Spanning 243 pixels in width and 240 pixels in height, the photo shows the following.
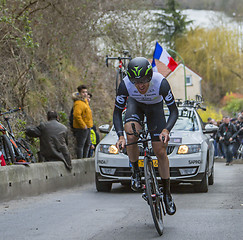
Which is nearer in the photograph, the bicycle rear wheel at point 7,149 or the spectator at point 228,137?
the bicycle rear wheel at point 7,149

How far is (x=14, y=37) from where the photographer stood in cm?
1375

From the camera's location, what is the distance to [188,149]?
1098cm

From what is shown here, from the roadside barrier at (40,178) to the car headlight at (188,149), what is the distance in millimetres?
2562

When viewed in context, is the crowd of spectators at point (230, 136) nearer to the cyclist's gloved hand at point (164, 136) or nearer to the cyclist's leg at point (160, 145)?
the cyclist's leg at point (160, 145)

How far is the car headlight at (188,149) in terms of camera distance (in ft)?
36.0

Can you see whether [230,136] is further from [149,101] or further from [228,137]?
[149,101]

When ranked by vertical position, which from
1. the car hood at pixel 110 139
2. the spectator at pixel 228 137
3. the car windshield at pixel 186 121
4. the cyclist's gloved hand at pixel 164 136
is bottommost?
the spectator at pixel 228 137

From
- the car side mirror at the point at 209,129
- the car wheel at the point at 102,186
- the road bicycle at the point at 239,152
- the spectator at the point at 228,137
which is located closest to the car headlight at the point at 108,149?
the car wheel at the point at 102,186

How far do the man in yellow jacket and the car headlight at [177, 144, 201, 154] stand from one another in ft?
13.1

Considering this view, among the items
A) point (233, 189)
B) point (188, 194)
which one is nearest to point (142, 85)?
point (188, 194)

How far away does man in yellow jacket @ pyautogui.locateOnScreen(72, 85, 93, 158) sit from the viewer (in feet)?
47.3

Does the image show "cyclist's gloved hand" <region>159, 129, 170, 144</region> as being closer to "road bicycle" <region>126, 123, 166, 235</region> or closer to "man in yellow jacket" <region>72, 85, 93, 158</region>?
"road bicycle" <region>126, 123, 166, 235</region>

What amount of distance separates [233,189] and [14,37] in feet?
20.0

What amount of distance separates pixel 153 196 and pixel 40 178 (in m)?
5.08
